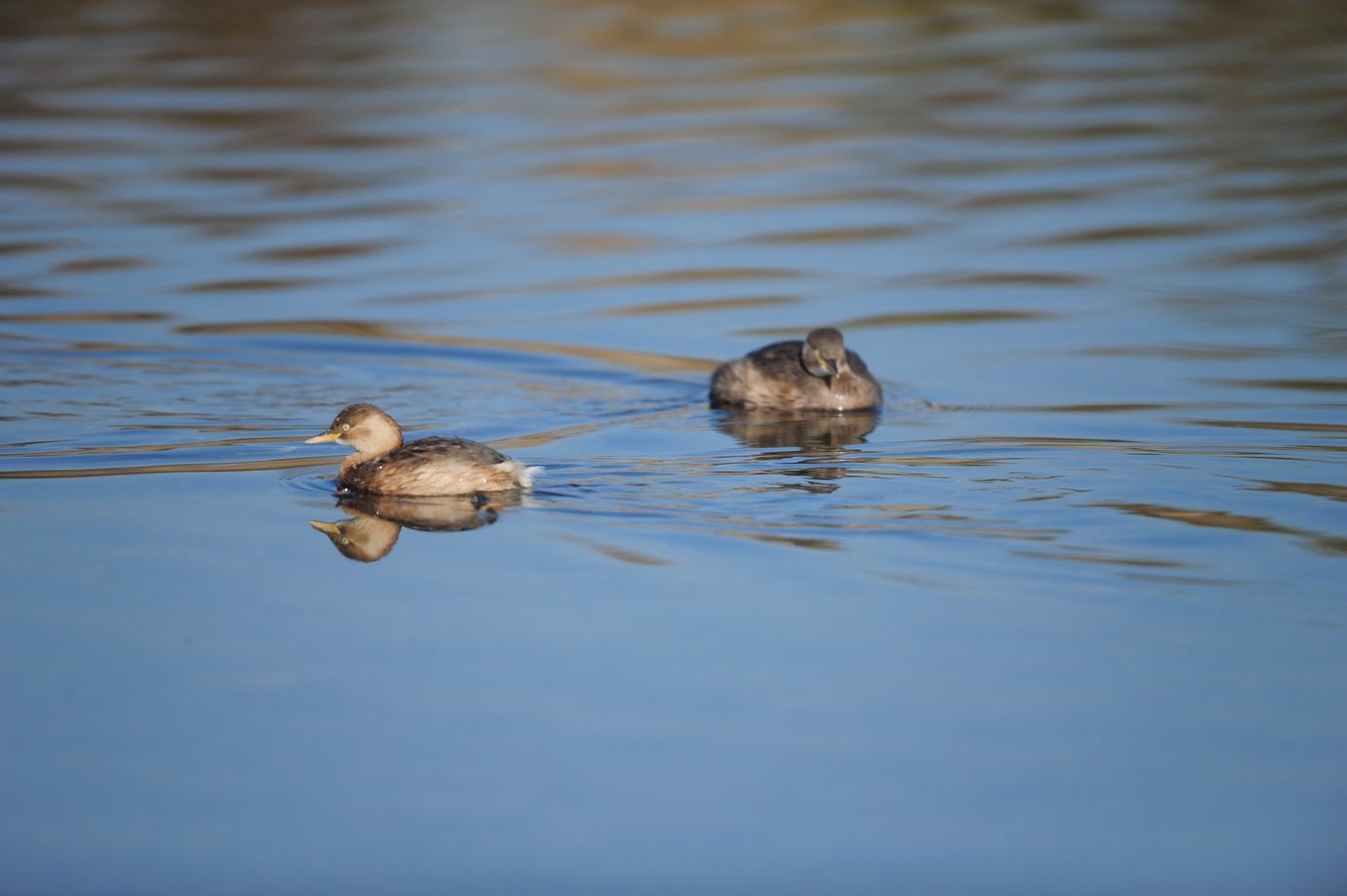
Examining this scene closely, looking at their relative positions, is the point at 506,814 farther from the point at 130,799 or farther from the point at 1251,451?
the point at 1251,451

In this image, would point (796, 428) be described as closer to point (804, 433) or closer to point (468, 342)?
point (804, 433)

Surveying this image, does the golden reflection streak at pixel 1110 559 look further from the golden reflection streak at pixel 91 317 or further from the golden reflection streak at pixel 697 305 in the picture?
the golden reflection streak at pixel 91 317

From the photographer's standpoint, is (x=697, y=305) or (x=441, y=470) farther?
(x=697, y=305)

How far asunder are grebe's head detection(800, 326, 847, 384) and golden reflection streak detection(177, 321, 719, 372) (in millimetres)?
1540

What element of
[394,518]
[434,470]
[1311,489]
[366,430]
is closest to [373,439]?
[366,430]

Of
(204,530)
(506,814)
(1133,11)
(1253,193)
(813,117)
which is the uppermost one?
(1133,11)

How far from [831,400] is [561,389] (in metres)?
1.90

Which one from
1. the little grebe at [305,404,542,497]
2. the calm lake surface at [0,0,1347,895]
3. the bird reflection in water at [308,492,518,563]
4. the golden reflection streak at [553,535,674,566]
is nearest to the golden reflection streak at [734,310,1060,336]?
the calm lake surface at [0,0,1347,895]

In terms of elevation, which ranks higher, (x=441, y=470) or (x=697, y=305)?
(x=697, y=305)

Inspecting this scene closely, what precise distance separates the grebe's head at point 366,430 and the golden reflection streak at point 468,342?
3.67m

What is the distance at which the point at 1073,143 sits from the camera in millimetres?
23453

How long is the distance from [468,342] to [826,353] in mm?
3348

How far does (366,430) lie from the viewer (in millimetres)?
10922

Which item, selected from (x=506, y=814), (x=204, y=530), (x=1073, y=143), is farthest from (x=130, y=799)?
(x=1073, y=143)
